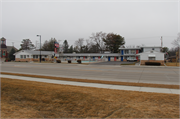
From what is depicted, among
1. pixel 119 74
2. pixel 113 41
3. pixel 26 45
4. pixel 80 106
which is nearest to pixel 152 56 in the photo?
pixel 119 74

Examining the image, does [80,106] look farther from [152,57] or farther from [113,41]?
[113,41]

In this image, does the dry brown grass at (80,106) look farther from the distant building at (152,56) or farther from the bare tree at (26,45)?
the bare tree at (26,45)

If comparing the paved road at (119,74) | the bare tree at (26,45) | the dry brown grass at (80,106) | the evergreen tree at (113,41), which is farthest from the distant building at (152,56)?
the bare tree at (26,45)

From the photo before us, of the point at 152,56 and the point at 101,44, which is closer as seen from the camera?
the point at 152,56

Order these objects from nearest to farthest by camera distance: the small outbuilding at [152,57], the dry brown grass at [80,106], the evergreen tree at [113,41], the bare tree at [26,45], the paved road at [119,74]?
1. the dry brown grass at [80,106]
2. the paved road at [119,74]
3. the small outbuilding at [152,57]
4. the evergreen tree at [113,41]
5. the bare tree at [26,45]

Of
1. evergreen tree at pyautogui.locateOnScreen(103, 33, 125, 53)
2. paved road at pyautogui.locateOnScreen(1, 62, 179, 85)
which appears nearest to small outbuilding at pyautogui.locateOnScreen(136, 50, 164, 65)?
paved road at pyautogui.locateOnScreen(1, 62, 179, 85)

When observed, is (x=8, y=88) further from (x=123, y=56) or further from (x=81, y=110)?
(x=123, y=56)

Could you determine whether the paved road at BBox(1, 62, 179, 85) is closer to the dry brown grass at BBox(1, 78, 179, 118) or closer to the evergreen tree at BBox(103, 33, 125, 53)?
the dry brown grass at BBox(1, 78, 179, 118)

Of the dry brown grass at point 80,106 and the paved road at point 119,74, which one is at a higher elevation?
the dry brown grass at point 80,106

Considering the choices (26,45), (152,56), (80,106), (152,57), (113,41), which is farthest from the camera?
(26,45)

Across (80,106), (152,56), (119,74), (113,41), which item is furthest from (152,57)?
(113,41)

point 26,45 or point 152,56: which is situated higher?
point 26,45

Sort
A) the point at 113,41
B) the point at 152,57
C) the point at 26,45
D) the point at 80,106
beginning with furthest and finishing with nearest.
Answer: the point at 26,45 < the point at 113,41 < the point at 152,57 < the point at 80,106

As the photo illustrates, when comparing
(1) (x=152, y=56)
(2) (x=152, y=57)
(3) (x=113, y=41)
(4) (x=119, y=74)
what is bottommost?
(4) (x=119, y=74)
